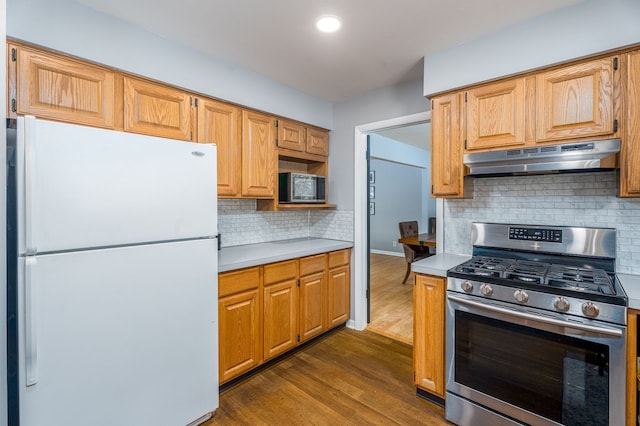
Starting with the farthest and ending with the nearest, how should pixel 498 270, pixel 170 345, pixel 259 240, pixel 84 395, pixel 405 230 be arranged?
pixel 405 230
pixel 259 240
pixel 498 270
pixel 170 345
pixel 84 395

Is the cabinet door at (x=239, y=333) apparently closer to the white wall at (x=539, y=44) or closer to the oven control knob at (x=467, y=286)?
the oven control knob at (x=467, y=286)

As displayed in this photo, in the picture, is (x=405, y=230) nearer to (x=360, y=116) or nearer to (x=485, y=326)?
(x=360, y=116)

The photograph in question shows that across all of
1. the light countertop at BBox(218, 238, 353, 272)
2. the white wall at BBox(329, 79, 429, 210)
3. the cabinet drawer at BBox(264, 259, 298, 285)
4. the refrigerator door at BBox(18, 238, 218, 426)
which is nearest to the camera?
the refrigerator door at BBox(18, 238, 218, 426)

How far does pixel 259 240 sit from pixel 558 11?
107 inches

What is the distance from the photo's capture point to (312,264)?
2.78 meters

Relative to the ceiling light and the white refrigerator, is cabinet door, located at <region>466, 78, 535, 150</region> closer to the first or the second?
the ceiling light

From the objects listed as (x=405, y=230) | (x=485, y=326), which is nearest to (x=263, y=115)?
(x=485, y=326)

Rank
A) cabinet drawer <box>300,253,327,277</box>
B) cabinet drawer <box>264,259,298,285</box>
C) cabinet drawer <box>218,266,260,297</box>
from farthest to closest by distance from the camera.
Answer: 1. cabinet drawer <box>300,253,327,277</box>
2. cabinet drawer <box>264,259,298,285</box>
3. cabinet drawer <box>218,266,260,297</box>

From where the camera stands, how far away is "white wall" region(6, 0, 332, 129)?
157cm

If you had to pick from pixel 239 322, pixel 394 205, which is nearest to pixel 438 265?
pixel 239 322

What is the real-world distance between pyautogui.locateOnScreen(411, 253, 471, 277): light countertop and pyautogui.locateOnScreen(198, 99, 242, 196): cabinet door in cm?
146

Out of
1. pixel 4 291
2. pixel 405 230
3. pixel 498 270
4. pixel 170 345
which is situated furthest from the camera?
pixel 405 230

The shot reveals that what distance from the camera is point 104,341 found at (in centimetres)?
146

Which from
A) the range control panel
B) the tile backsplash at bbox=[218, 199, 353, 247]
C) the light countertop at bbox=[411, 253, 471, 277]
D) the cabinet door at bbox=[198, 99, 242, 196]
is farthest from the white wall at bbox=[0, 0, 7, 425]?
the range control panel
